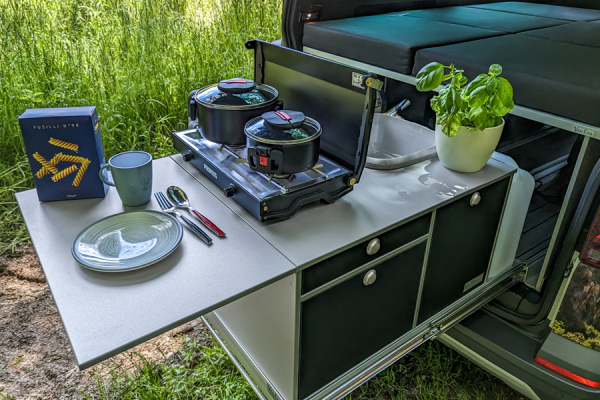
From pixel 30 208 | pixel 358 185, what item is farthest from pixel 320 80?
pixel 30 208

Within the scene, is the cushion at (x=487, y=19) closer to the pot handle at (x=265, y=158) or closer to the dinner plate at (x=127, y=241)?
the pot handle at (x=265, y=158)

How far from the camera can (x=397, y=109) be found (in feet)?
5.43

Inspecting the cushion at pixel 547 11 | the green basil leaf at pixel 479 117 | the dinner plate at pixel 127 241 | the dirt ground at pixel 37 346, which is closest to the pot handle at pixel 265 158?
the dinner plate at pixel 127 241

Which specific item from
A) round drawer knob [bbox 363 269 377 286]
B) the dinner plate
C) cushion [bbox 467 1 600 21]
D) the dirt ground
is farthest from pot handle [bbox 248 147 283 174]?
cushion [bbox 467 1 600 21]

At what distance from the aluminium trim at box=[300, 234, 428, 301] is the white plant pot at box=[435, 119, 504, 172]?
0.25 metres

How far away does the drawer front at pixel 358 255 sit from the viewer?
101cm

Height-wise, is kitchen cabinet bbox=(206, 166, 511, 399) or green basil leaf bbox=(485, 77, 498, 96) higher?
green basil leaf bbox=(485, 77, 498, 96)

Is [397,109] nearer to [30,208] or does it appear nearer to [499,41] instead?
[499,41]

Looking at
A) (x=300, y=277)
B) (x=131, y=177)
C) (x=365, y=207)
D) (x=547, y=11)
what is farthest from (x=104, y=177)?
(x=547, y=11)

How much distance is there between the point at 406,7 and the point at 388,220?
1806 millimetres

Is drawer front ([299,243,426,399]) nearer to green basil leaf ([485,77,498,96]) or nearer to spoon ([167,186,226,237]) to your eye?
spoon ([167,186,226,237])

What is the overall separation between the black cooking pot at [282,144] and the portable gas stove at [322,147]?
0.16ft

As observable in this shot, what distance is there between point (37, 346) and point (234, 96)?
1.29 meters

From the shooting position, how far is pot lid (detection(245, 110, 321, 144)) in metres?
1.05
